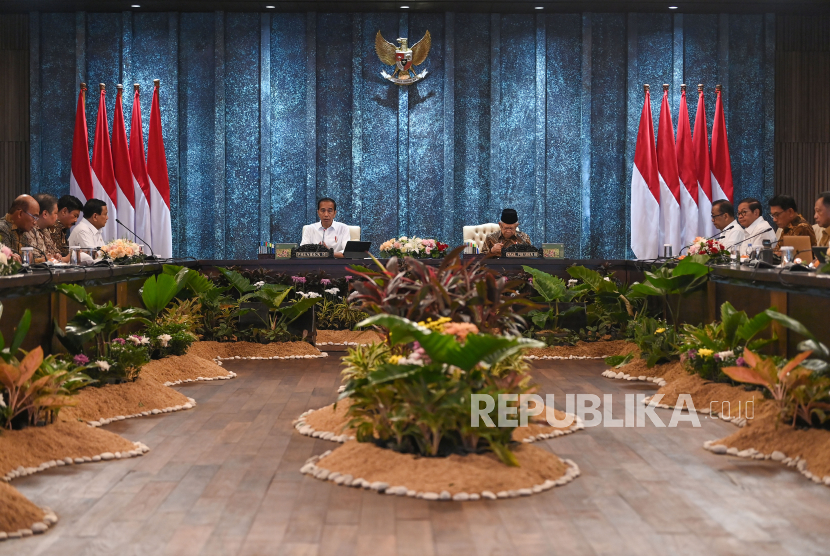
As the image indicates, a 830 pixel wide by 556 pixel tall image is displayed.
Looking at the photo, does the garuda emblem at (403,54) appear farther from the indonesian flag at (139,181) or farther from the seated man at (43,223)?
the seated man at (43,223)

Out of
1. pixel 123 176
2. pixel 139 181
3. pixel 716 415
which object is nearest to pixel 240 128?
pixel 139 181

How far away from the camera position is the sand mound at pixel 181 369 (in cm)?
591

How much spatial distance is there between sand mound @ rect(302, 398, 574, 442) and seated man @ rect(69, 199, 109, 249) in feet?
13.1

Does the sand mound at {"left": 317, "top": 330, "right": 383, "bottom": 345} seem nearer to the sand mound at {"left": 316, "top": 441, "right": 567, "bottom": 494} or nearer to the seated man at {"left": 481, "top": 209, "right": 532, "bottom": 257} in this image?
the seated man at {"left": 481, "top": 209, "right": 532, "bottom": 257}

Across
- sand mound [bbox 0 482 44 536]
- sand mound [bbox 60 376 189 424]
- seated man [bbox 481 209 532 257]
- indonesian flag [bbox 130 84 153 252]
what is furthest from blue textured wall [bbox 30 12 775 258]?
sand mound [bbox 0 482 44 536]

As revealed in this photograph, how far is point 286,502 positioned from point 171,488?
1.78ft

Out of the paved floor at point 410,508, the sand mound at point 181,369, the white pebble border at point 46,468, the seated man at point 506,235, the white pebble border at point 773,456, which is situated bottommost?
the paved floor at point 410,508

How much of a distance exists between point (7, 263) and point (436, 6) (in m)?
7.39

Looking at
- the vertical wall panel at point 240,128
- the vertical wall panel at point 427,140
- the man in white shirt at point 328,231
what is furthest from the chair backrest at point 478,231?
the vertical wall panel at point 240,128

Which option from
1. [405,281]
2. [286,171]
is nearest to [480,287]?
[405,281]

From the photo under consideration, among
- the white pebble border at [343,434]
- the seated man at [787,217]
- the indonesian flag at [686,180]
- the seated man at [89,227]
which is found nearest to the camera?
the white pebble border at [343,434]

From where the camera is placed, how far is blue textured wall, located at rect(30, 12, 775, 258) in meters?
10.8

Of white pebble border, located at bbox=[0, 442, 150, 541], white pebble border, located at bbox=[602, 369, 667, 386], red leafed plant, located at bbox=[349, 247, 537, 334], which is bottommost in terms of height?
white pebble border, located at bbox=[0, 442, 150, 541]

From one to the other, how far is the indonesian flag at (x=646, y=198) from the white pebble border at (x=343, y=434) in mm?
5451
